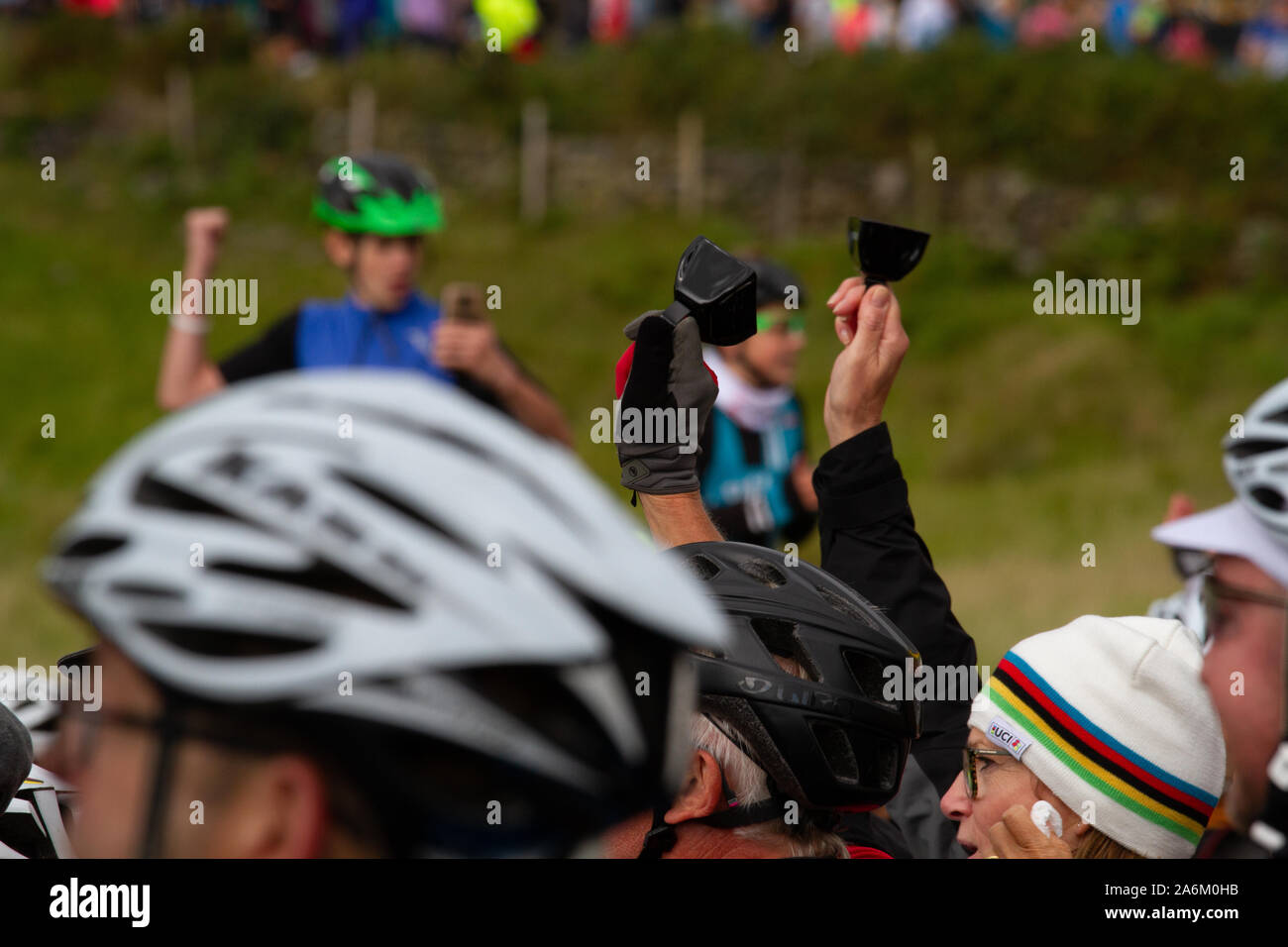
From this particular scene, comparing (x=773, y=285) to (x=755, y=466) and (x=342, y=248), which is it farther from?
(x=342, y=248)

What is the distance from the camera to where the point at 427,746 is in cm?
127

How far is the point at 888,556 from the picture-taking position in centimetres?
309

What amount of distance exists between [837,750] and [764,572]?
1.15ft

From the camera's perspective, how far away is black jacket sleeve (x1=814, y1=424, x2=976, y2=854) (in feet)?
10.1

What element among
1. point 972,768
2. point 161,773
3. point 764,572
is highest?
point 764,572

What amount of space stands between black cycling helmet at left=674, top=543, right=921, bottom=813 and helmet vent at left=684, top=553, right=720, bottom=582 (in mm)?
30

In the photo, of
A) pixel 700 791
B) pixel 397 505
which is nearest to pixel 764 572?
pixel 700 791

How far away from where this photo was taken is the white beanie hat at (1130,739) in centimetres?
254

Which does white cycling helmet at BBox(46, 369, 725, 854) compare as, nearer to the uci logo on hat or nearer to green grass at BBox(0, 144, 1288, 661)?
the uci logo on hat

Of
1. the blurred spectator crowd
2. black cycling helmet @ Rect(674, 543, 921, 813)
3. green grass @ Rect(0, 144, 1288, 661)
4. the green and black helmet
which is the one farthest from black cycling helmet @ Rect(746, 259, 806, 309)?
the blurred spectator crowd

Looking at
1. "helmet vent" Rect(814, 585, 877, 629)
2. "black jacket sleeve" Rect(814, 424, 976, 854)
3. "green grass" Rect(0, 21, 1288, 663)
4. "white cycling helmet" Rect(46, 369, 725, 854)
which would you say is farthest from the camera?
"green grass" Rect(0, 21, 1288, 663)

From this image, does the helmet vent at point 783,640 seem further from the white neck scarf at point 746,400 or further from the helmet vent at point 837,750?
the white neck scarf at point 746,400

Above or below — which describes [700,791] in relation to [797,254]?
below
